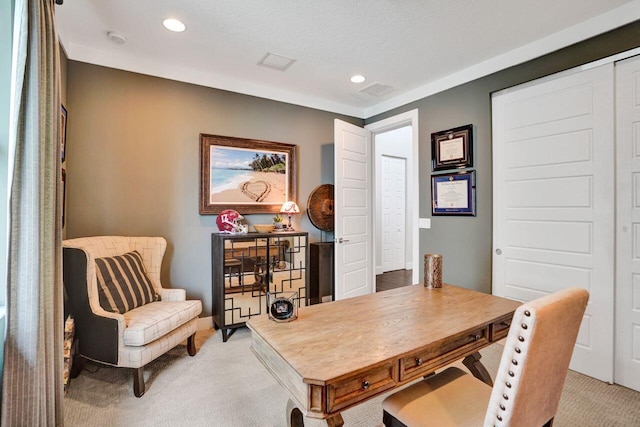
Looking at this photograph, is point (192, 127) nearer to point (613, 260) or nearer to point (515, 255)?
point (515, 255)

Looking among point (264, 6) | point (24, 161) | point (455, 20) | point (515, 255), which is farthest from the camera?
point (515, 255)

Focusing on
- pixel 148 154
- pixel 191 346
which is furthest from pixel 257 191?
pixel 191 346

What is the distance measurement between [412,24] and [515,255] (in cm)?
212

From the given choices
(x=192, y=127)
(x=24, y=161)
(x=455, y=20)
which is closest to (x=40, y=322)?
(x=24, y=161)

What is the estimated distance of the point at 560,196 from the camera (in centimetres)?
243

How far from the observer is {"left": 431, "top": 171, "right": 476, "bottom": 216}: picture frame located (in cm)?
304

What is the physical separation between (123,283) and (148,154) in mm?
1272

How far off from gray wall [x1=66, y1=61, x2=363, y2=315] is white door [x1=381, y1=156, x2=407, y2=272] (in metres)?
3.29

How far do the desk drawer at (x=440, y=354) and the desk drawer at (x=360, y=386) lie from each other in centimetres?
6

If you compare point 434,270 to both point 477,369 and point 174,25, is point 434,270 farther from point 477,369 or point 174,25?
point 174,25

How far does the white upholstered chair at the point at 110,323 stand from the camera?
2055 mm

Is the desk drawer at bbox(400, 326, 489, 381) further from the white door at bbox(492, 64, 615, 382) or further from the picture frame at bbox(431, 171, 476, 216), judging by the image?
the picture frame at bbox(431, 171, 476, 216)

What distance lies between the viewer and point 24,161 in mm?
1388

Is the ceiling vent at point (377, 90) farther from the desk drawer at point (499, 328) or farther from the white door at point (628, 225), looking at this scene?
the desk drawer at point (499, 328)
